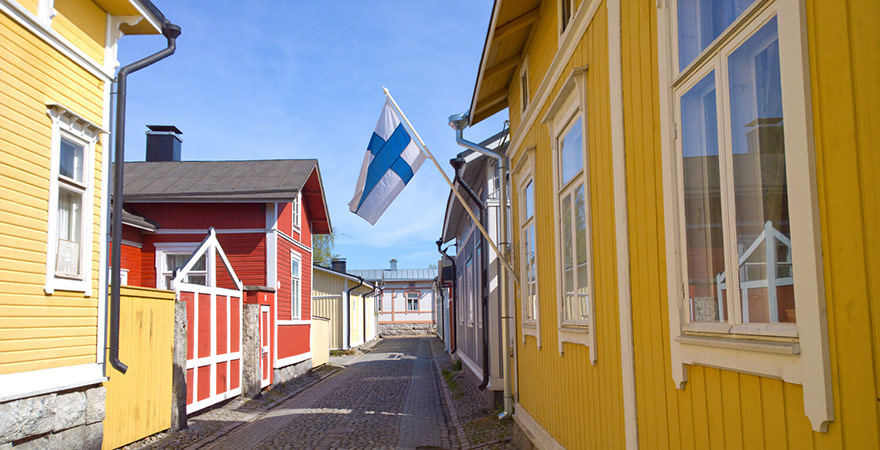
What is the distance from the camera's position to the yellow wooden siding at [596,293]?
458 cm

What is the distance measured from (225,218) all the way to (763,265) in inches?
643

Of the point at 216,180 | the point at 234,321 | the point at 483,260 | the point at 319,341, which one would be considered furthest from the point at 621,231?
the point at 319,341

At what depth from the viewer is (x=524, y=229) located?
28.4ft

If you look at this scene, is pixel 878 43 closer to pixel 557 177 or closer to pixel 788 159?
pixel 788 159

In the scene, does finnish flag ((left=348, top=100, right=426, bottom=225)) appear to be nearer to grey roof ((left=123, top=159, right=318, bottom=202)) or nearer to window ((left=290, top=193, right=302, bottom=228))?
grey roof ((left=123, top=159, right=318, bottom=202))

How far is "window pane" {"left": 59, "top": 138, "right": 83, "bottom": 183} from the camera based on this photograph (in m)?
7.66

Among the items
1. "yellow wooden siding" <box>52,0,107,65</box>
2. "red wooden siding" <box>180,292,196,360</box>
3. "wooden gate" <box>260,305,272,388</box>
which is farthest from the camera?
"wooden gate" <box>260,305,272,388</box>

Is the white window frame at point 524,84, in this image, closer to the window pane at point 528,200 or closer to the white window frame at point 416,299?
the window pane at point 528,200

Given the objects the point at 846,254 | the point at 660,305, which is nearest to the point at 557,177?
the point at 660,305

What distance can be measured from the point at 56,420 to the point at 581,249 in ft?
17.6

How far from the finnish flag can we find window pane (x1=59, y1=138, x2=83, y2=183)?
319 centimetres

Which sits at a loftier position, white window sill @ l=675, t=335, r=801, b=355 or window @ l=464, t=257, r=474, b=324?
window @ l=464, t=257, r=474, b=324

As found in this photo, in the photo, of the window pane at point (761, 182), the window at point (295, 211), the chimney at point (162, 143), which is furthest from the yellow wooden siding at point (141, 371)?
the chimney at point (162, 143)

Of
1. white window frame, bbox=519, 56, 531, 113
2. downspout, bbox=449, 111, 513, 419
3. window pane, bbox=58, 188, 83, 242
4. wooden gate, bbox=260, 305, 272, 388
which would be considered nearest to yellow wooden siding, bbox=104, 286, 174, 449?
window pane, bbox=58, 188, 83, 242
